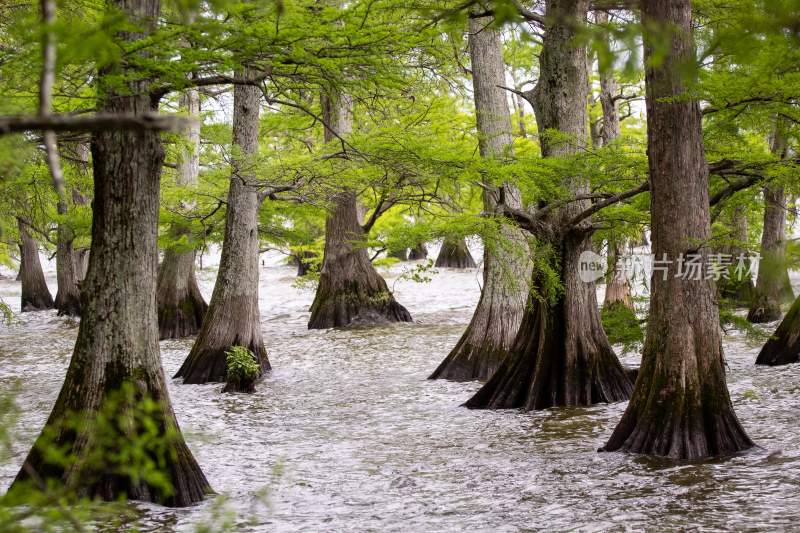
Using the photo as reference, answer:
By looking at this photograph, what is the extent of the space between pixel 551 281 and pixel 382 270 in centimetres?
2326

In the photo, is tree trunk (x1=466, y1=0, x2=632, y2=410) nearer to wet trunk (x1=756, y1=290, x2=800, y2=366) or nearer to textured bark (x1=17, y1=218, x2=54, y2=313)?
wet trunk (x1=756, y1=290, x2=800, y2=366)

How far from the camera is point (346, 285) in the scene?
18.0 meters

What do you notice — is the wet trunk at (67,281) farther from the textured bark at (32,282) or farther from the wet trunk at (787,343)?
the wet trunk at (787,343)

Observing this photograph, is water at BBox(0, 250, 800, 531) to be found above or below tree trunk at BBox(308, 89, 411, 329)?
below

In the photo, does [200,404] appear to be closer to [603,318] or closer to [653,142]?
[603,318]

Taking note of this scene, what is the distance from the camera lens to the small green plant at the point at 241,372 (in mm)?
10969

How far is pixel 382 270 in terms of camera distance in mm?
31906

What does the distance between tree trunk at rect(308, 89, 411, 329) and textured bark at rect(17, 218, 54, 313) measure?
→ 9.59 metres

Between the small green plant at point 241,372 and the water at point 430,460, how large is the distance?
34 centimetres

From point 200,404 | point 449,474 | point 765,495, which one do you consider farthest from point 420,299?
point 765,495

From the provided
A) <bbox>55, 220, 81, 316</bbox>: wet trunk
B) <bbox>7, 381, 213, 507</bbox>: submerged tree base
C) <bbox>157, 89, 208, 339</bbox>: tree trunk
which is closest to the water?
<bbox>7, 381, 213, 507</bbox>: submerged tree base

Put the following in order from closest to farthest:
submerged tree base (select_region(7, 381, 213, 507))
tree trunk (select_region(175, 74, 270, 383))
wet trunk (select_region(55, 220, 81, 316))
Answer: submerged tree base (select_region(7, 381, 213, 507))
tree trunk (select_region(175, 74, 270, 383))
wet trunk (select_region(55, 220, 81, 316))

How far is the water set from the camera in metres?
5.41

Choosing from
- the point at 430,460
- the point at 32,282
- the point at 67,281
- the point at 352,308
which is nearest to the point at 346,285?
the point at 352,308
